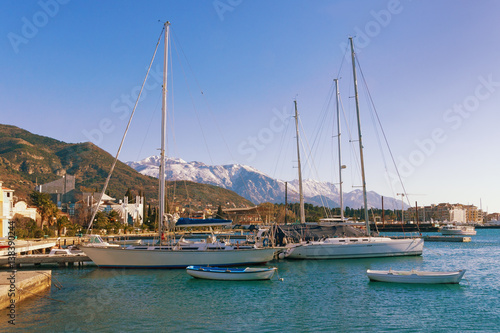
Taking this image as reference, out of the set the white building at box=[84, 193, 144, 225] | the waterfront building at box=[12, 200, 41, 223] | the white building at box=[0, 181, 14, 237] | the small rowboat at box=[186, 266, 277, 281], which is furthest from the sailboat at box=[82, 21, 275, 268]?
the white building at box=[84, 193, 144, 225]

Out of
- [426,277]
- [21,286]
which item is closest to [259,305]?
[426,277]

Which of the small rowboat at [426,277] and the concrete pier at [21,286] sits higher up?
the concrete pier at [21,286]

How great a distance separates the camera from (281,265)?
132ft

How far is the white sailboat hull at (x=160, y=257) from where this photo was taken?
35375 mm

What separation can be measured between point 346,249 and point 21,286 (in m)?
30.5

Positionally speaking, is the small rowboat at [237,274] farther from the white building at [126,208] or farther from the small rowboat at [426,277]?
the white building at [126,208]

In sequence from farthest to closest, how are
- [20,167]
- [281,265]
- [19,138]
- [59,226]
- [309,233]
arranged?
[19,138] < [20,167] < [59,226] < [309,233] < [281,265]

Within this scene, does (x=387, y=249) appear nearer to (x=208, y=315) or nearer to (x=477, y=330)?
(x=477, y=330)

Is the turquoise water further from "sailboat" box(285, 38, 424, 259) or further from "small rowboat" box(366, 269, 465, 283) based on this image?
"sailboat" box(285, 38, 424, 259)

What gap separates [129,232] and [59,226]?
2856 centimetres

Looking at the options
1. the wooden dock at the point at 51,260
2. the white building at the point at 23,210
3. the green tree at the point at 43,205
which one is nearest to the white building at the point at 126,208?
the green tree at the point at 43,205

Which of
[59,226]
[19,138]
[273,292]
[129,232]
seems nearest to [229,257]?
[273,292]

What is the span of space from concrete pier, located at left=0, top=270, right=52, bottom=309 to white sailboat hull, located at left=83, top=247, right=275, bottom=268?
8283mm

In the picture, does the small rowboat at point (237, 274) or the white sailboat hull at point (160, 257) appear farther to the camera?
the white sailboat hull at point (160, 257)
